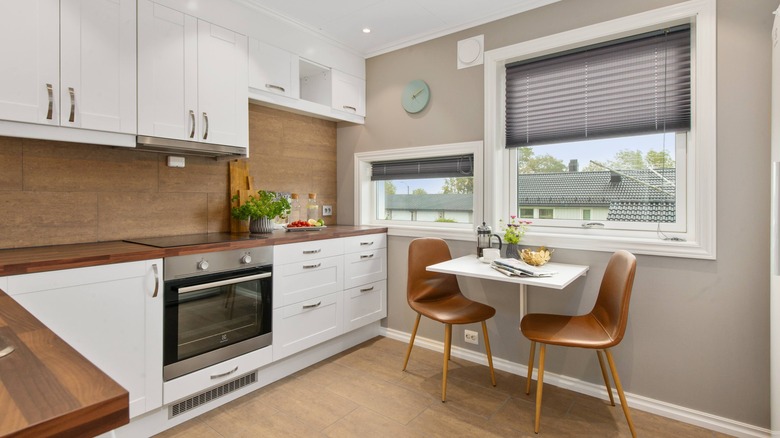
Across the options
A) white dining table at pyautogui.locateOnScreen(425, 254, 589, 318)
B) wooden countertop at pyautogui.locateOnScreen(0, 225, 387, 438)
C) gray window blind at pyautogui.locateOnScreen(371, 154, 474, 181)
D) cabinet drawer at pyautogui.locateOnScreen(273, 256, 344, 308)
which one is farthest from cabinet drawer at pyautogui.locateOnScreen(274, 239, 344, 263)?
wooden countertop at pyautogui.locateOnScreen(0, 225, 387, 438)

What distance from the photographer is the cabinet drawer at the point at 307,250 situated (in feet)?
8.59

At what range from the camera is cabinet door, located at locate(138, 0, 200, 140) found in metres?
2.22

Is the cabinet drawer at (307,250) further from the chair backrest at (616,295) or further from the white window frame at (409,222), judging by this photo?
the chair backrest at (616,295)

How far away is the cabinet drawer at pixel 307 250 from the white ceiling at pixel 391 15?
1672 millimetres

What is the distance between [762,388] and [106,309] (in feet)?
10.8

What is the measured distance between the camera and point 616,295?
2.13 meters

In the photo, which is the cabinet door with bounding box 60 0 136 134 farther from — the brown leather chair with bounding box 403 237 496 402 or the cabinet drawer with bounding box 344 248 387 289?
the brown leather chair with bounding box 403 237 496 402

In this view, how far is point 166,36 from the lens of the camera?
2.31 metres

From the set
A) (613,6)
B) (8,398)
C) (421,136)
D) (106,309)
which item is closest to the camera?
(8,398)

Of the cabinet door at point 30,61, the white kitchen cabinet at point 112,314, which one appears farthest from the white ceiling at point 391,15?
the white kitchen cabinet at point 112,314

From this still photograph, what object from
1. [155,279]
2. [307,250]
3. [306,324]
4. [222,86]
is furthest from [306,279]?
[222,86]

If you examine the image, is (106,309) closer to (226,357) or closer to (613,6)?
(226,357)

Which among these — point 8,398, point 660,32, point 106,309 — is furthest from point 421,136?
point 8,398

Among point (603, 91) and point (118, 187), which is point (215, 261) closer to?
point (118, 187)
